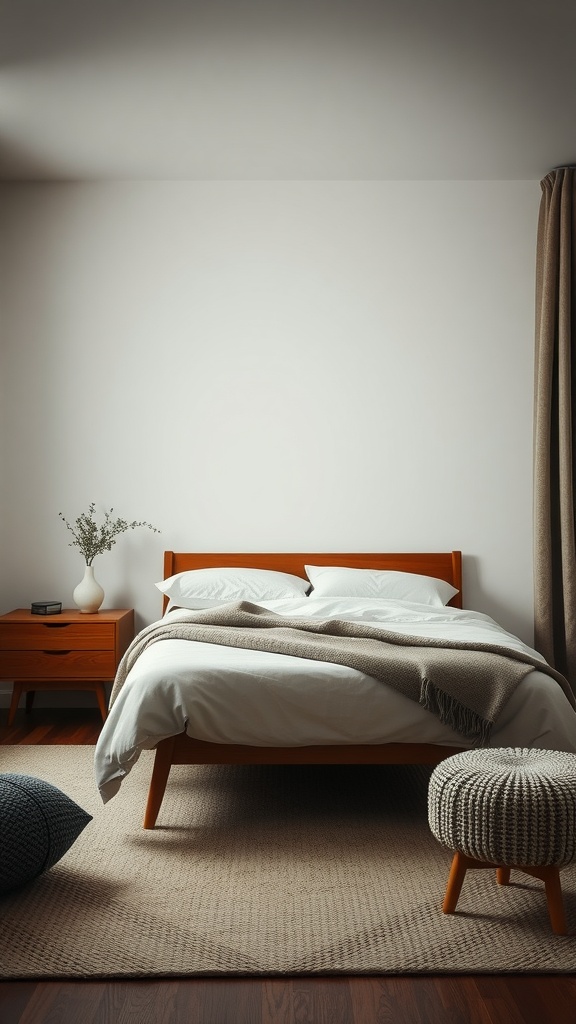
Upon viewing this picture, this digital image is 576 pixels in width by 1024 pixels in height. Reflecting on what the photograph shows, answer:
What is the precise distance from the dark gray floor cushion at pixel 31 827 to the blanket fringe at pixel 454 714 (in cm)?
106

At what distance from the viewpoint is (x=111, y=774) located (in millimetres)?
2564

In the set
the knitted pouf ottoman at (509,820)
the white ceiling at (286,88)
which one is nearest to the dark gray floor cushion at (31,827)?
the knitted pouf ottoman at (509,820)

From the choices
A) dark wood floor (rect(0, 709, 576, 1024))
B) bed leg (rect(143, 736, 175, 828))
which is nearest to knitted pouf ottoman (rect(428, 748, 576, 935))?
dark wood floor (rect(0, 709, 576, 1024))

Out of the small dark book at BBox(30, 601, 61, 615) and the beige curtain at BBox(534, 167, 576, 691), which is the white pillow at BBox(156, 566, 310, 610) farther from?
the beige curtain at BBox(534, 167, 576, 691)

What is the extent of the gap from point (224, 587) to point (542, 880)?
2.30 metres

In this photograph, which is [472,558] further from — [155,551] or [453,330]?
[155,551]

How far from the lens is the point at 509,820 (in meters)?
1.93

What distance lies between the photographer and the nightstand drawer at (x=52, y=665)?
4.02 m

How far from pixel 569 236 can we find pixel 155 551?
2662mm

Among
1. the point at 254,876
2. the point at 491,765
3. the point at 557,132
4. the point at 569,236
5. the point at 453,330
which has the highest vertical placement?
the point at 557,132

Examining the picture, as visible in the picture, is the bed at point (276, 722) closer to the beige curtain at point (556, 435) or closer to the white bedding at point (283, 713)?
the white bedding at point (283, 713)

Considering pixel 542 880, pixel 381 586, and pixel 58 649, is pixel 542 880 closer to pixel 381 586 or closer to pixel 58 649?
pixel 381 586

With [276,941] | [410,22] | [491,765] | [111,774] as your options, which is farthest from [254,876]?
[410,22]

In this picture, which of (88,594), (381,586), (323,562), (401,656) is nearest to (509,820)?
(401,656)
